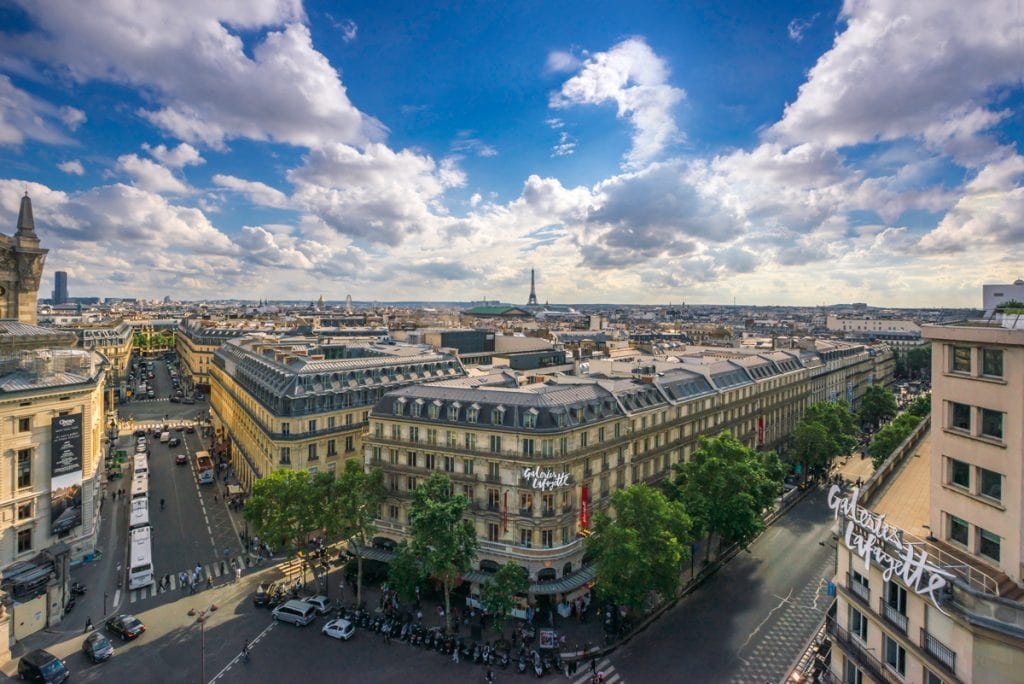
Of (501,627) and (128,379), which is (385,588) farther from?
(128,379)

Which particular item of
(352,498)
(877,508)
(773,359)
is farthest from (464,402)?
(773,359)

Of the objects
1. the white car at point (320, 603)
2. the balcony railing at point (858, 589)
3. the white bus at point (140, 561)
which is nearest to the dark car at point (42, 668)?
the white bus at point (140, 561)

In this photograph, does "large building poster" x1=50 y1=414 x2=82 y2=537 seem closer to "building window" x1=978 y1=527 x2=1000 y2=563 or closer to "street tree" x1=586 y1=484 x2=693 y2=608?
"street tree" x1=586 y1=484 x2=693 y2=608

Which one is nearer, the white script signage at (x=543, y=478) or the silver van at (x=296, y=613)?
the silver van at (x=296, y=613)

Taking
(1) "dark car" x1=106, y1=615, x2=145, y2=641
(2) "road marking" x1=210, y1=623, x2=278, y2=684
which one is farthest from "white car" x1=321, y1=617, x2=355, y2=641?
(1) "dark car" x1=106, y1=615, x2=145, y2=641

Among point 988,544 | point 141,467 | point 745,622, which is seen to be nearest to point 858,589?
point 988,544

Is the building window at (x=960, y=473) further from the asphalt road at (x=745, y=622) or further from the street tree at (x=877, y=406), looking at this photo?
the street tree at (x=877, y=406)
